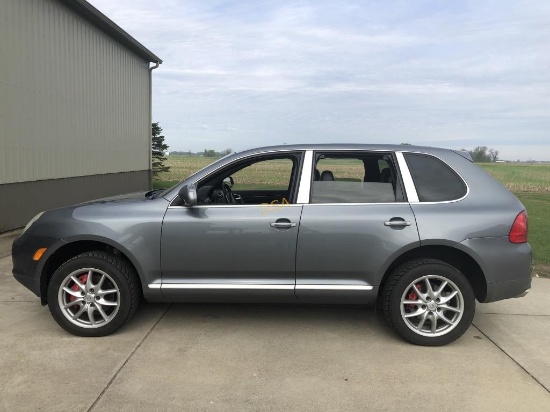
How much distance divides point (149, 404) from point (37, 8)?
9156 mm

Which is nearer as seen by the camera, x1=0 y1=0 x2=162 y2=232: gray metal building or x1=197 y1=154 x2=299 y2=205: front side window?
x1=197 y1=154 x2=299 y2=205: front side window

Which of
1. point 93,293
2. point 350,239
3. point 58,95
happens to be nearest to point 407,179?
point 350,239

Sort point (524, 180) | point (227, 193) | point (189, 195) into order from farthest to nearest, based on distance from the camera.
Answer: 1. point (524, 180)
2. point (227, 193)
3. point (189, 195)

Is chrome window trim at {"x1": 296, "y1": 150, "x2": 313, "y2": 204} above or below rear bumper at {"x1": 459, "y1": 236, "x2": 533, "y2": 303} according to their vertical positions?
above

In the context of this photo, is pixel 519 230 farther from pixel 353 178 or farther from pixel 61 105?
pixel 61 105

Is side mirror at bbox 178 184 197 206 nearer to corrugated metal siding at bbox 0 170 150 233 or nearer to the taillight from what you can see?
the taillight

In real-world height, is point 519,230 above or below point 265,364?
above

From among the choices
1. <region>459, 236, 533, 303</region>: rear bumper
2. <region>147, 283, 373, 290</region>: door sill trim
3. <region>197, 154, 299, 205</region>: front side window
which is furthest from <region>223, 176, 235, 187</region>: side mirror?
A: <region>459, 236, 533, 303</region>: rear bumper

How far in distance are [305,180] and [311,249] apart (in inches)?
23.6

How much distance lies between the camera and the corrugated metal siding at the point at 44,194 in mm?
8414

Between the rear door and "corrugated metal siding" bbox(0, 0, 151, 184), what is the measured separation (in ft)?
23.1

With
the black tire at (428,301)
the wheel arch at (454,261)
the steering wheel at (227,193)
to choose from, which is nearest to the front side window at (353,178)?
the wheel arch at (454,261)

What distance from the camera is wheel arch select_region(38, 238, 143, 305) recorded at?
12.0ft

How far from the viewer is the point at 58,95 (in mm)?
10125
